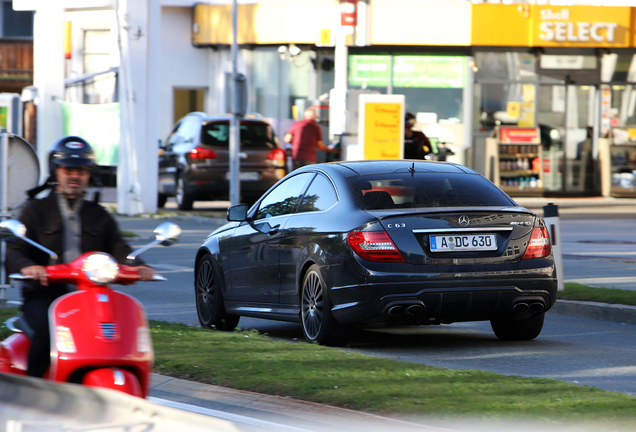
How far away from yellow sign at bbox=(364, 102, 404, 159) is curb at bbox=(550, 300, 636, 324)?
961 cm

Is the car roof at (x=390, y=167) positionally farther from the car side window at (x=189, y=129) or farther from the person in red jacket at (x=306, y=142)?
the car side window at (x=189, y=129)

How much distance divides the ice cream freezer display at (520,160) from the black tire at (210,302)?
766 inches

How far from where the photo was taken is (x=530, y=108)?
2898 cm

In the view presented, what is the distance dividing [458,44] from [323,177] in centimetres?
2048

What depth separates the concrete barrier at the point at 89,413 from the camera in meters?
3.76

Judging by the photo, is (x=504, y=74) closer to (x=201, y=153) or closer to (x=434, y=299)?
(x=201, y=153)

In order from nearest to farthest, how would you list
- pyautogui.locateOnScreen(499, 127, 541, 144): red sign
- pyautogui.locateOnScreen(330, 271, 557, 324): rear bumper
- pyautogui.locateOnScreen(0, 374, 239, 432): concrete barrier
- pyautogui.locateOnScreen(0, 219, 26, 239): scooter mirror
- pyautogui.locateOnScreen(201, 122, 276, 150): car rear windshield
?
1. pyautogui.locateOnScreen(0, 374, 239, 432): concrete barrier
2. pyautogui.locateOnScreen(0, 219, 26, 239): scooter mirror
3. pyautogui.locateOnScreen(330, 271, 557, 324): rear bumper
4. pyautogui.locateOnScreen(201, 122, 276, 150): car rear windshield
5. pyautogui.locateOnScreen(499, 127, 541, 144): red sign

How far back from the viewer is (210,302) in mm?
9992

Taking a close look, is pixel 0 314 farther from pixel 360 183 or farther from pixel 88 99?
pixel 88 99

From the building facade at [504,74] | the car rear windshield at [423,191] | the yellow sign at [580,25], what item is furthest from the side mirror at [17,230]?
the yellow sign at [580,25]

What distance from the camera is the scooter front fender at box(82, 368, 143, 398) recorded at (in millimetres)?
4359

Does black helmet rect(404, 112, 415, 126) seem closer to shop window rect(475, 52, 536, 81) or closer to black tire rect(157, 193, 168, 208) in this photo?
black tire rect(157, 193, 168, 208)

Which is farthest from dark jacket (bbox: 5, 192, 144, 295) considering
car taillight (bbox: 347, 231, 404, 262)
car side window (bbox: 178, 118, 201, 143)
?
car side window (bbox: 178, 118, 201, 143)

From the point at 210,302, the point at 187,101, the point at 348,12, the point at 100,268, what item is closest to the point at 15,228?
the point at 100,268
